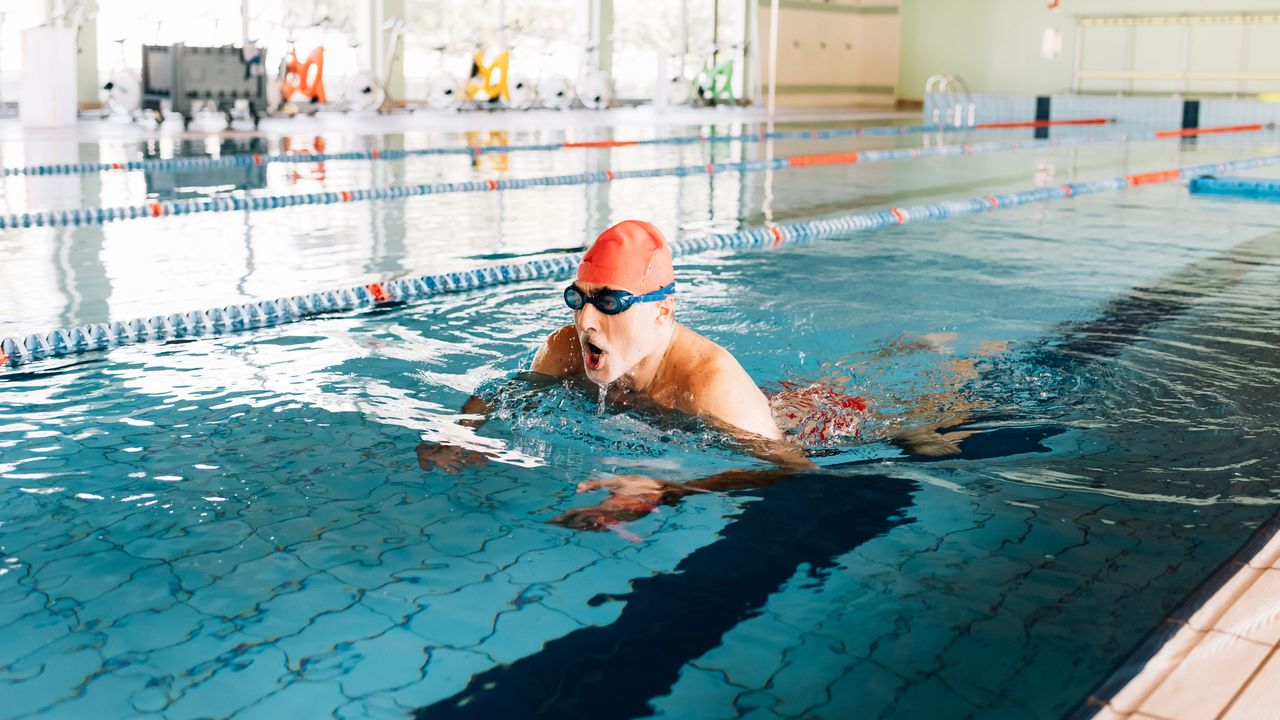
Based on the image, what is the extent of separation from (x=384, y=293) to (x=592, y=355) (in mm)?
2721

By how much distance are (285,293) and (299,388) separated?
5.26 feet

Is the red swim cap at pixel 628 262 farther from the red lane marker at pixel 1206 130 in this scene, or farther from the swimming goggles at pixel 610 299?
the red lane marker at pixel 1206 130

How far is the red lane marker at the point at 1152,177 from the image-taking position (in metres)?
10.1

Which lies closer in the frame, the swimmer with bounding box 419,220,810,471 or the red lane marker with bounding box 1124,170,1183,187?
the swimmer with bounding box 419,220,810,471

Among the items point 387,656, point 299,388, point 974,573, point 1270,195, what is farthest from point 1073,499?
point 1270,195

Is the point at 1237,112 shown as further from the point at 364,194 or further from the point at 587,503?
the point at 587,503

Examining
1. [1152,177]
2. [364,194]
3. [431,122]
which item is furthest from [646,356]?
[431,122]

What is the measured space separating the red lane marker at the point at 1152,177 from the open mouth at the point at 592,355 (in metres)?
8.66

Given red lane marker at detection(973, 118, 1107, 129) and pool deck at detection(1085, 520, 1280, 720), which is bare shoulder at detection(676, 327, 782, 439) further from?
red lane marker at detection(973, 118, 1107, 129)

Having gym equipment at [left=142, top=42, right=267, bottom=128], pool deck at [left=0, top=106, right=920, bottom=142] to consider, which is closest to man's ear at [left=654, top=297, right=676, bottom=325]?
pool deck at [left=0, top=106, right=920, bottom=142]

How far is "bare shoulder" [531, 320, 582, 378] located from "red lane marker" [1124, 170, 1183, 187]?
830 centimetres

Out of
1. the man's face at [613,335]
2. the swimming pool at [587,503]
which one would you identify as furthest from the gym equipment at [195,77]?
the man's face at [613,335]

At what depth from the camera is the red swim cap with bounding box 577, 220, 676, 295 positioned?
2496 mm

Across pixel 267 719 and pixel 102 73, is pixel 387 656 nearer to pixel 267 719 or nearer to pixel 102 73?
pixel 267 719
